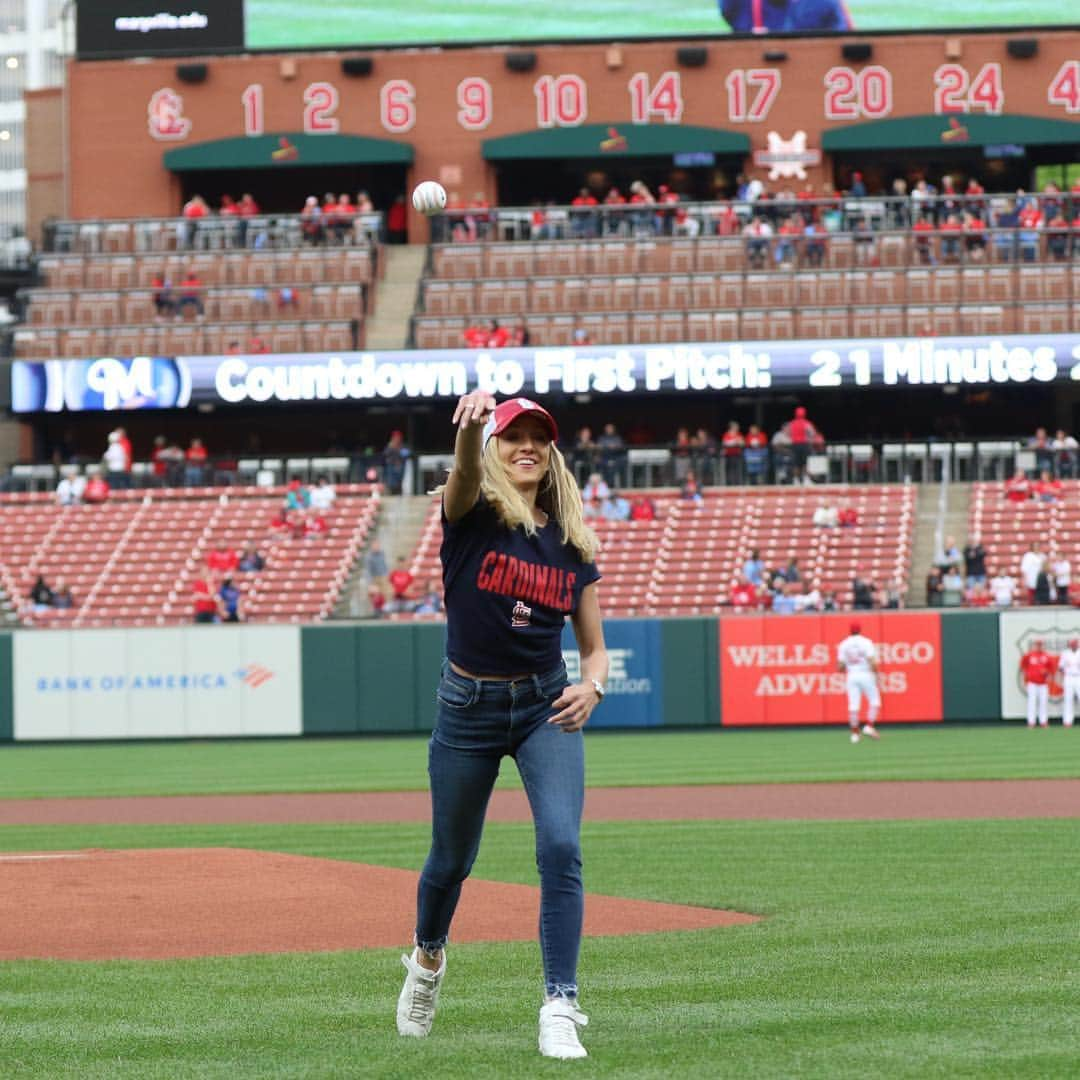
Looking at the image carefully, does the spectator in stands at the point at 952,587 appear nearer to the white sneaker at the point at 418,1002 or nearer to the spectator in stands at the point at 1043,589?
the spectator in stands at the point at 1043,589

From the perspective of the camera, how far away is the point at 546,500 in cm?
617

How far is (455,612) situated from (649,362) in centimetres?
3464

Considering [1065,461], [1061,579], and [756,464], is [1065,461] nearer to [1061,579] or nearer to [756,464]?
[756,464]

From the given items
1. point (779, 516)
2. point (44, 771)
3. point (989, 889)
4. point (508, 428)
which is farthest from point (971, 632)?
point (508, 428)

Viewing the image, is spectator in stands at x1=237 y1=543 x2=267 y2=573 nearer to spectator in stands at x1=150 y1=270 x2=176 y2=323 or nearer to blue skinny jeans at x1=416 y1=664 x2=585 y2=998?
spectator in stands at x1=150 y1=270 x2=176 y2=323

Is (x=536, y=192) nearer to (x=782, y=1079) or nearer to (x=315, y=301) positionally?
(x=315, y=301)

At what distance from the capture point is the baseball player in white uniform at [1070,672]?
94.4 ft

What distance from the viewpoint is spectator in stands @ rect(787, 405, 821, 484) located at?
37625 mm

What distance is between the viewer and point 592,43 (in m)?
46.6

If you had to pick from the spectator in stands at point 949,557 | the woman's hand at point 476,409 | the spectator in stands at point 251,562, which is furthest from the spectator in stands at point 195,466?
the woman's hand at point 476,409

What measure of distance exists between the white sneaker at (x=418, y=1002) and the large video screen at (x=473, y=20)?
42069 millimetres

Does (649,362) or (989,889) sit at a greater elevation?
(649,362)

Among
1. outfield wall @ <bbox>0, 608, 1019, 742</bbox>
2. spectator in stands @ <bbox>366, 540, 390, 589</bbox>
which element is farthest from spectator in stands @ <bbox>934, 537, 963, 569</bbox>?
spectator in stands @ <bbox>366, 540, 390, 589</bbox>

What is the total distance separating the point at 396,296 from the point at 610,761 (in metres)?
20.7
